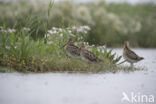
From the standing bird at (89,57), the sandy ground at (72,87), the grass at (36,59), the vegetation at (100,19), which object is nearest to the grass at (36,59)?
the grass at (36,59)

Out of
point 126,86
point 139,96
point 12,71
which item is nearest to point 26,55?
point 12,71

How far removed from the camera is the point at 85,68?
36.1 feet

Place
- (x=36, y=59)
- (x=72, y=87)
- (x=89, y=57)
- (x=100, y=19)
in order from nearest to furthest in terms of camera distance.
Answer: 1. (x=72, y=87)
2. (x=89, y=57)
3. (x=36, y=59)
4. (x=100, y=19)

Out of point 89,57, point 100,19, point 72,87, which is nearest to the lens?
point 72,87

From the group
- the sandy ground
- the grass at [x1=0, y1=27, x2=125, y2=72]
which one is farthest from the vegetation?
the sandy ground

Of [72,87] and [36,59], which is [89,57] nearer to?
[36,59]

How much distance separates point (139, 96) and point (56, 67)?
11.0 feet

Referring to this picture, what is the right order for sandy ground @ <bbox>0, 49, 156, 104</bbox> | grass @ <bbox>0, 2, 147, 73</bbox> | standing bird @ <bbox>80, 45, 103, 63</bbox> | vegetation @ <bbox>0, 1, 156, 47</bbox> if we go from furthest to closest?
vegetation @ <bbox>0, 1, 156, 47</bbox>
standing bird @ <bbox>80, 45, 103, 63</bbox>
grass @ <bbox>0, 2, 147, 73</bbox>
sandy ground @ <bbox>0, 49, 156, 104</bbox>

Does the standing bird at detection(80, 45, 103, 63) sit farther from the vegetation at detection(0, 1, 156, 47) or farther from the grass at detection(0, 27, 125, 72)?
the vegetation at detection(0, 1, 156, 47)

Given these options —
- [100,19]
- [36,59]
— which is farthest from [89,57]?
[100,19]

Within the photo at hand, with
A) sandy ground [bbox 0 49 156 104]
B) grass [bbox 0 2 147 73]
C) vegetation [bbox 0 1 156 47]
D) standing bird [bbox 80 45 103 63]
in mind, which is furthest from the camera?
vegetation [bbox 0 1 156 47]

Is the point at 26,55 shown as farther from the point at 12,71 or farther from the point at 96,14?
the point at 96,14

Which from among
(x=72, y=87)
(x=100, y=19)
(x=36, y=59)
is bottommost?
(x=72, y=87)

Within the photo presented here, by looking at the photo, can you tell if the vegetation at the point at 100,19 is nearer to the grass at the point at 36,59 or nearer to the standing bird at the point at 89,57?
the grass at the point at 36,59
